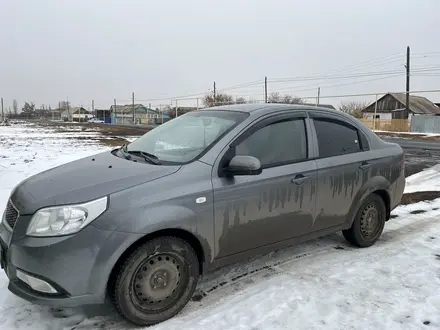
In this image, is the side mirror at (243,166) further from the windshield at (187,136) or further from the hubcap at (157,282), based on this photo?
the hubcap at (157,282)

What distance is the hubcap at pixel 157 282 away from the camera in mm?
2764

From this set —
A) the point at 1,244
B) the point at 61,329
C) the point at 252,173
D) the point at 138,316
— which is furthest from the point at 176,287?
the point at 1,244

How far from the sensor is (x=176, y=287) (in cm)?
293

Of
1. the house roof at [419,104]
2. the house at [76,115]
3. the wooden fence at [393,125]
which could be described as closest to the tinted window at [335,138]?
the wooden fence at [393,125]

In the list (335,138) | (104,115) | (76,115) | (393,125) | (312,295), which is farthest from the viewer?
(76,115)

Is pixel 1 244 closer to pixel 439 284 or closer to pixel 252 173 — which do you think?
pixel 252 173

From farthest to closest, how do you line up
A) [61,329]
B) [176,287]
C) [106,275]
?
[176,287] → [61,329] → [106,275]

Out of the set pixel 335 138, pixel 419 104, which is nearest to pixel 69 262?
pixel 335 138

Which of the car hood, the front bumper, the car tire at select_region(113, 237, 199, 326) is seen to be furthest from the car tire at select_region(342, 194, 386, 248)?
the front bumper

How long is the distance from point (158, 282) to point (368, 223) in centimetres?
275

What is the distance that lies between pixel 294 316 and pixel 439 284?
1.55 m

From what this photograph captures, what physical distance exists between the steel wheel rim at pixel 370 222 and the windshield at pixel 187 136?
6.53 ft

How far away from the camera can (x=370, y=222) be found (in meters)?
4.42

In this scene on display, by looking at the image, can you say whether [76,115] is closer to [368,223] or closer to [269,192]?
[368,223]
